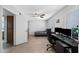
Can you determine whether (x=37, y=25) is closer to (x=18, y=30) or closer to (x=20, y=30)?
(x=20, y=30)

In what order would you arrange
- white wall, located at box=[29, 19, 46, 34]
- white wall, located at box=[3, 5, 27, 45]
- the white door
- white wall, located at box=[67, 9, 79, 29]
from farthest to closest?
white wall, located at box=[29, 19, 46, 34], the white door, white wall, located at box=[3, 5, 27, 45], white wall, located at box=[67, 9, 79, 29]

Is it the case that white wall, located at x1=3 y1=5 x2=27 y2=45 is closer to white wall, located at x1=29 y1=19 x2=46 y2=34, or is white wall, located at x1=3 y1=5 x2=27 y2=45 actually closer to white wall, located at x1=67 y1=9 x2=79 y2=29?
white wall, located at x1=67 y1=9 x2=79 y2=29

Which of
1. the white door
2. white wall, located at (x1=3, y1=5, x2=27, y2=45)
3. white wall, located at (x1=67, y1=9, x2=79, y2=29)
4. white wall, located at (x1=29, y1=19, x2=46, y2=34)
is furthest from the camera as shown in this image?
white wall, located at (x1=29, y1=19, x2=46, y2=34)


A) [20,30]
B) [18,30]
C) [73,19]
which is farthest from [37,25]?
[73,19]

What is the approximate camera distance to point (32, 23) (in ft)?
42.3

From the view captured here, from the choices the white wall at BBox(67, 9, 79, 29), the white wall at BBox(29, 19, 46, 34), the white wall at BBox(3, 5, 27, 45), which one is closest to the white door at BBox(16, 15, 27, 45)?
the white wall at BBox(3, 5, 27, 45)

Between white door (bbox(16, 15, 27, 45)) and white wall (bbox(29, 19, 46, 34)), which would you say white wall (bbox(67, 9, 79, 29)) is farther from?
white wall (bbox(29, 19, 46, 34))

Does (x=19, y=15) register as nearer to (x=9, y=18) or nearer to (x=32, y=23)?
(x=9, y=18)

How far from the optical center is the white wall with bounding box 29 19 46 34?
1282 cm

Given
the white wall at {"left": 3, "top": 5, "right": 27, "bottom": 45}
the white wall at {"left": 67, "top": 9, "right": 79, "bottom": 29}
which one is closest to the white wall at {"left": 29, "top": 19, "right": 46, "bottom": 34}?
the white wall at {"left": 3, "top": 5, "right": 27, "bottom": 45}

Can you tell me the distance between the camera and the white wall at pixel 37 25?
42.1ft

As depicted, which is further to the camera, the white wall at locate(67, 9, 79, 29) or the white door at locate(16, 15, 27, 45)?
the white door at locate(16, 15, 27, 45)

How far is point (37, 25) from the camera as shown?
1289cm

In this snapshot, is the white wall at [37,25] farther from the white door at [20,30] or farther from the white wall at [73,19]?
the white wall at [73,19]
